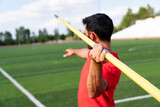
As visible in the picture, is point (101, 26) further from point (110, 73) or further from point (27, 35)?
point (27, 35)

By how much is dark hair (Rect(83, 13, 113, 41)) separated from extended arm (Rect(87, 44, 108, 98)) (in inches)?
19.4

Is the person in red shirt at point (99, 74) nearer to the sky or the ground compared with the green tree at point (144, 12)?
nearer to the sky

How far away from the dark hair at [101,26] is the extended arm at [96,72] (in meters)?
0.49

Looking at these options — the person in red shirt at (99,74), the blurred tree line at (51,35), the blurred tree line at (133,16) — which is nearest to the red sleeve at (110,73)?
the person in red shirt at (99,74)

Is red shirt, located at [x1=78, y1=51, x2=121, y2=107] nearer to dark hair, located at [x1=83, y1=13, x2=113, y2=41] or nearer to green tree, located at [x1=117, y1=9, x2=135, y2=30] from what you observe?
dark hair, located at [x1=83, y1=13, x2=113, y2=41]

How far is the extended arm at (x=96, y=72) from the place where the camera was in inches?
62.7

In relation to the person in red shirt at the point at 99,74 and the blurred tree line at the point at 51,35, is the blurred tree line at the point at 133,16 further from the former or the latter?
the person in red shirt at the point at 99,74

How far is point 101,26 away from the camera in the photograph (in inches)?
85.2

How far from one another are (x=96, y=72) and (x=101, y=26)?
0.56 m

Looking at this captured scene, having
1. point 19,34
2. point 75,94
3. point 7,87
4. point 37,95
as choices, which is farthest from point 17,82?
point 19,34

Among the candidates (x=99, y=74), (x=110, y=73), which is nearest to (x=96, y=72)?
(x=99, y=74)

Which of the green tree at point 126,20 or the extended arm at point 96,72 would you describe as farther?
the green tree at point 126,20

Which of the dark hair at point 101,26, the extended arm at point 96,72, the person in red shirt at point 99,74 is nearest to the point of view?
the extended arm at point 96,72

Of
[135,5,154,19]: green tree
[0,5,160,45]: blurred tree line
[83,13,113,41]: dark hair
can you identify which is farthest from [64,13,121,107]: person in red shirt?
[135,5,154,19]: green tree
